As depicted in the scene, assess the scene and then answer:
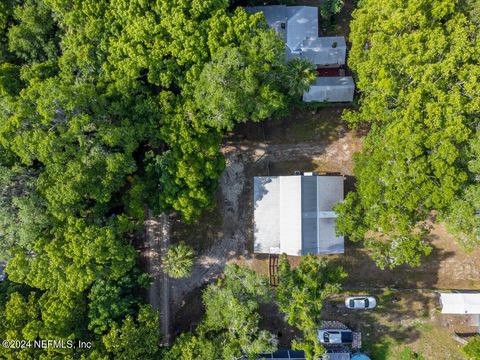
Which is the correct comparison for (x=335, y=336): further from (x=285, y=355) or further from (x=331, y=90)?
(x=331, y=90)

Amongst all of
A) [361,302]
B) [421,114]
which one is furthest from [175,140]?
[361,302]

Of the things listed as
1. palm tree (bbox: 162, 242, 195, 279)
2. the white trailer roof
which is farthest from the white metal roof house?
the white trailer roof

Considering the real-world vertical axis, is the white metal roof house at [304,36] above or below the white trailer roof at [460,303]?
above

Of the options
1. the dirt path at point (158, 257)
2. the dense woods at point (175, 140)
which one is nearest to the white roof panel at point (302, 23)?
the dense woods at point (175, 140)

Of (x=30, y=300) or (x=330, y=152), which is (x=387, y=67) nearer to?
(x=330, y=152)

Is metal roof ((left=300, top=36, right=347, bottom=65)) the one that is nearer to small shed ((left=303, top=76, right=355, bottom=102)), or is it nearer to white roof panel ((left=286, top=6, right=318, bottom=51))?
white roof panel ((left=286, top=6, right=318, bottom=51))

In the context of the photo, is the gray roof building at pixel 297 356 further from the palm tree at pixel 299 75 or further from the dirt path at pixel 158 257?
the palm tree at pixel 299 75
